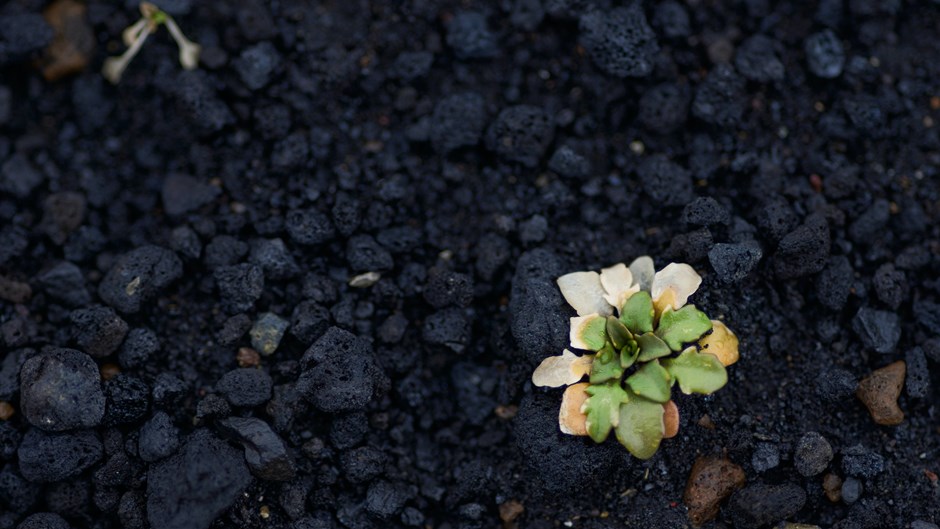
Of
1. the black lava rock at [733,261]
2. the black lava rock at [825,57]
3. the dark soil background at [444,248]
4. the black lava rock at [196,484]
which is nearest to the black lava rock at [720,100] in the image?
the dark soil background at [444,248]

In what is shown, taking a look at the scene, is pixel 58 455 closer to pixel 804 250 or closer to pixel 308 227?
pixel 308 227

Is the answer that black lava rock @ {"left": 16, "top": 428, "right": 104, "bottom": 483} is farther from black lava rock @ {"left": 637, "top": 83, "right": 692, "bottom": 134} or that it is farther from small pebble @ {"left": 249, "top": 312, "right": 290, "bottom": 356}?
black lava rock @ {"left": 637, "top": 83, "right": 692, "bottom": 134}

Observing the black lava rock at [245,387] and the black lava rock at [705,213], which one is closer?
the black lava rock at [245,387]

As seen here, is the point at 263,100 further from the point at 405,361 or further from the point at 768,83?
the point at 768,83

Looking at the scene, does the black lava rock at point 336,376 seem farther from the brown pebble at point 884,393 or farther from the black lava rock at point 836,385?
the brown pebble at point 884,393

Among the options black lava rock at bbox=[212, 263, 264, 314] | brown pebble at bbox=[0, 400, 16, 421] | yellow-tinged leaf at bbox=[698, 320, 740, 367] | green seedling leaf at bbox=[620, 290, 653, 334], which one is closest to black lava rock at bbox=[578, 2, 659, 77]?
green seedling leaf at bbox=[620, 290, 653, 334]

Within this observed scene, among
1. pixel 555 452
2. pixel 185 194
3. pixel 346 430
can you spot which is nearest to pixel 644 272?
pixel 555 452

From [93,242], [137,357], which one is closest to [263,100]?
[93,242]
